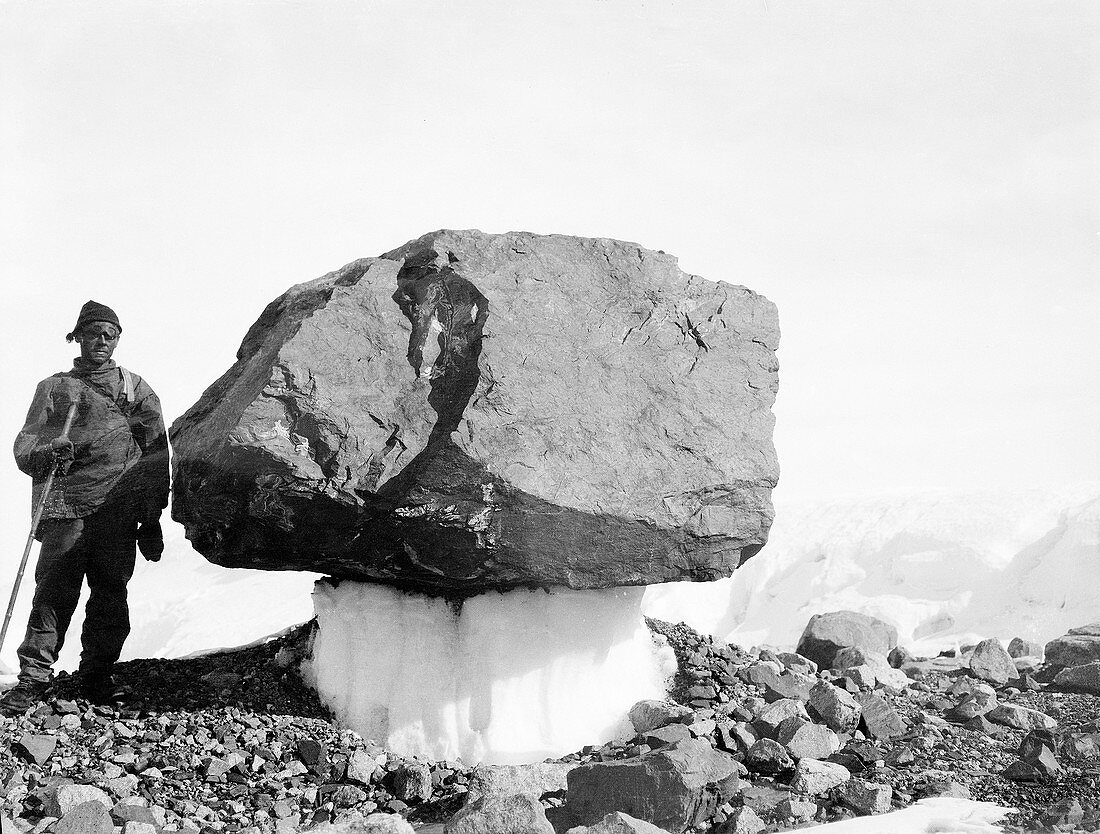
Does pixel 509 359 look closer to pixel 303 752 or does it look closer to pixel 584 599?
pixel 584 599

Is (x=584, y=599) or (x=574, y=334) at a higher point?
(x=574, y=334)

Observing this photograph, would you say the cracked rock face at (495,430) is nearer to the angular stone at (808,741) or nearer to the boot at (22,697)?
the angular stone at (808,741)

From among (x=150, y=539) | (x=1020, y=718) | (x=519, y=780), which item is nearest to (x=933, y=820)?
(x=519, y=780)

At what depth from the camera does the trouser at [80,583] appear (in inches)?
293

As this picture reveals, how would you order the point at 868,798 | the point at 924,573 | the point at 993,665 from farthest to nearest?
the point at 924,573 → the point at 993,665 → the point at 868,798

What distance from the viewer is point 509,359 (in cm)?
686

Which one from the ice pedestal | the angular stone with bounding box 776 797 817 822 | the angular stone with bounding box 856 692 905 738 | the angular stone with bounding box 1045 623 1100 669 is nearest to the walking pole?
the ice pedestal

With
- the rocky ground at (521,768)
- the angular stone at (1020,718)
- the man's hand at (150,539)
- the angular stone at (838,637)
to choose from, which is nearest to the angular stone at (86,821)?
the rocky ground at (521,768)

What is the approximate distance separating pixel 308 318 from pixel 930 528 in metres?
12.7

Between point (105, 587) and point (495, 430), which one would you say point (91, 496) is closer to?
point (105, 587)

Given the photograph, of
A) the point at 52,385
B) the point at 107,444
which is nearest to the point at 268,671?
the point at 107,444

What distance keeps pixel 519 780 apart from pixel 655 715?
1.40 meters

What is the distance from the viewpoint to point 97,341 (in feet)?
24.6

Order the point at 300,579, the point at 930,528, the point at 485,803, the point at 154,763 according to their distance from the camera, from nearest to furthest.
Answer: the point at 485,803
the point at 154,763
the point at 930,528
the point at 300,579
